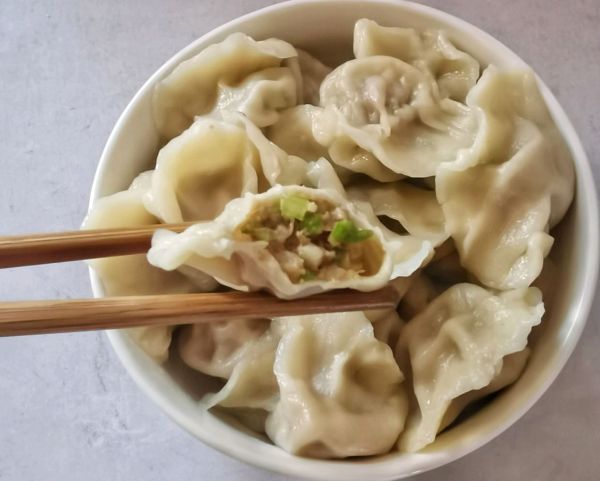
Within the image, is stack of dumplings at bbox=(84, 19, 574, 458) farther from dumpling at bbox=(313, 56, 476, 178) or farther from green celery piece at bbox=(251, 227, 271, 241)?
green celery piece at bbox=(251, 227, 271, 241)

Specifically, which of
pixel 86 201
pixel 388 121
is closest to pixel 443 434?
pixel 388 121

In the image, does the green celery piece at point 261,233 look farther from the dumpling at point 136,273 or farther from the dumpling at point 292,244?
the dumpling at point 136,273

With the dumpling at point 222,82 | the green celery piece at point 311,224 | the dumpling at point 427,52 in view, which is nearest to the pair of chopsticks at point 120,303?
the green celery piece at point 311,224

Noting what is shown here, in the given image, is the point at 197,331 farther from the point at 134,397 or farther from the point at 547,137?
the point at 547,137

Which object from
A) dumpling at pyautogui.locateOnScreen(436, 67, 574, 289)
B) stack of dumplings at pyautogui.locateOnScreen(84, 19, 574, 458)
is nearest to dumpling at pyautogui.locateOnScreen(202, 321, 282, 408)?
stack of dumplings at pyautogui.locateOnScreen(84, 19, 574, 458)

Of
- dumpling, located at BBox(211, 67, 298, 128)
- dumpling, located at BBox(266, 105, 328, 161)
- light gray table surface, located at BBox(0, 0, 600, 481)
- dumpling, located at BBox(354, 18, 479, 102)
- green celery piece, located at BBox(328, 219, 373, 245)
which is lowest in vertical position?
light gray table surface, located at BBox(0, 0, 600, 481)

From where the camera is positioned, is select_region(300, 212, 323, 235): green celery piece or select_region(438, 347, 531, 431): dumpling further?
select_region(438, 347, 531, 431): dumpling

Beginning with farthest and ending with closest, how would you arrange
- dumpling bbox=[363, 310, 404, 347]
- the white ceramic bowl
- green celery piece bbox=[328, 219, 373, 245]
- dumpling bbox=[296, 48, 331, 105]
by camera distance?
dumpling bbox=[296, 48, 331, 105]
dumpling bbox=[363, 310, 404, 347]
the white ceramic bowl
green celery piece bbox=[328, 219, 373, 245]
